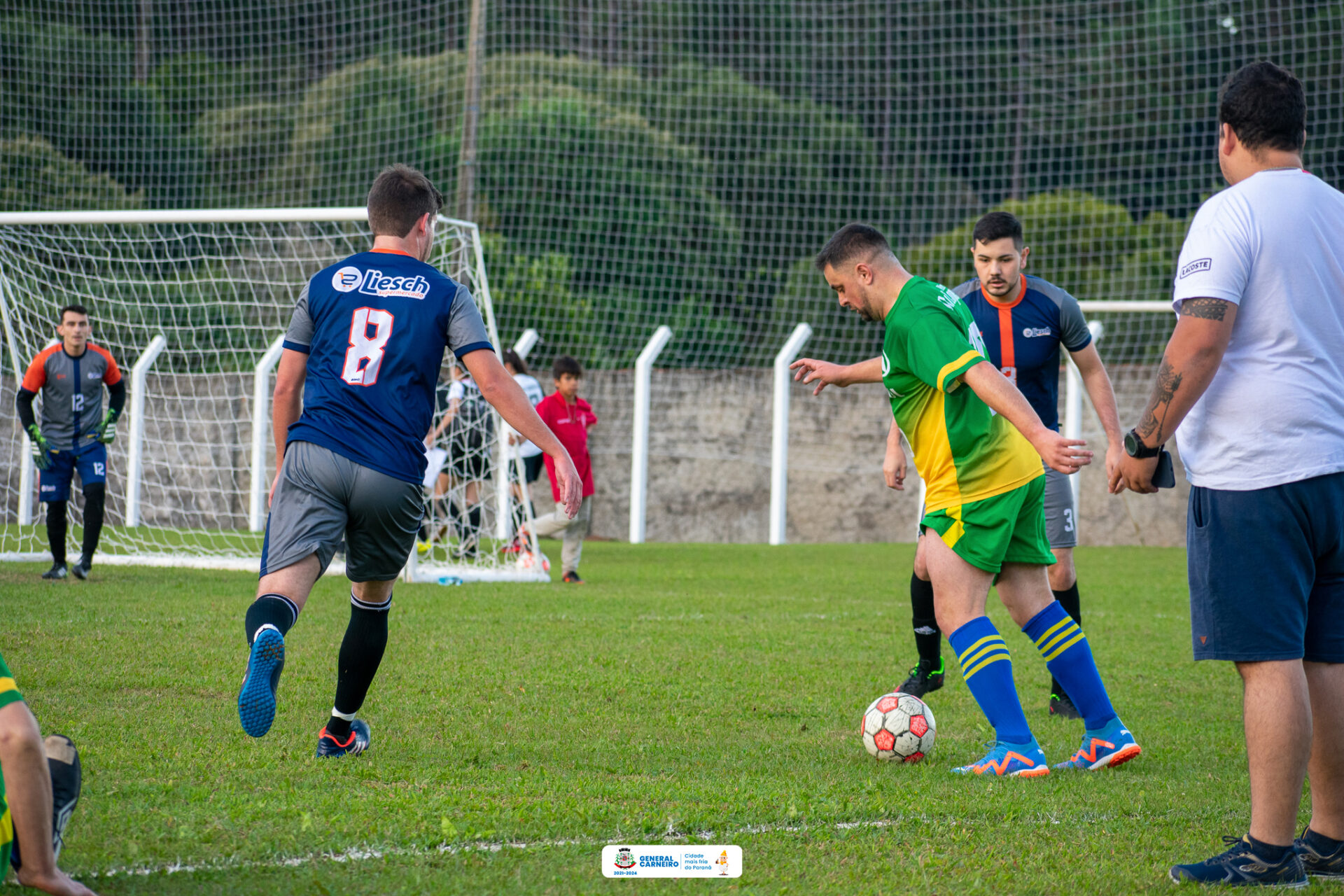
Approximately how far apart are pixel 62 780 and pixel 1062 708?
13.4 feet

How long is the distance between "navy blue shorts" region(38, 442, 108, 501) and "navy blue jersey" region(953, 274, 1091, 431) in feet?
23.4

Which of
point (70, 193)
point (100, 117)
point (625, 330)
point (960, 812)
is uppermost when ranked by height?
point (100, 117)

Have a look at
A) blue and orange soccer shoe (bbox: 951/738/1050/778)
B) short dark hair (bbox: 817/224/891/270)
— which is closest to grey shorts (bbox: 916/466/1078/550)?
blue and orange soccer shoe (bbox: 951/738/1050/778)

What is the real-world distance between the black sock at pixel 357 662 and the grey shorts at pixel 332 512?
22 cm

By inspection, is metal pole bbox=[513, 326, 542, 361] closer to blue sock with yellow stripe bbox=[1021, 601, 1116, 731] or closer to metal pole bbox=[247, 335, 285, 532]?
metal pole bbox=[247, 335, 285, 532]

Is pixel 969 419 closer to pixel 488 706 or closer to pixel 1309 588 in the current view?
pixel 1309 588

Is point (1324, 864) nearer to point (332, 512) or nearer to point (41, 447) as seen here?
point (332, 512)

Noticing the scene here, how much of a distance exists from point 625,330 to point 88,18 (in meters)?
10.8

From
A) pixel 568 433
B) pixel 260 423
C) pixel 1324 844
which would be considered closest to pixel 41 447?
pixel 568 433

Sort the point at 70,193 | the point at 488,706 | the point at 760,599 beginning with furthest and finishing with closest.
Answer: the point at 70,193 < the point at 760,599 < the point at 488,706

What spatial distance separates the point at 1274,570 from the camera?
3.02 metres

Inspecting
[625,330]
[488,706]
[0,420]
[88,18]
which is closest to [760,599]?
[488,706]

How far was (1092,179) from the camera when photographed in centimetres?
2348

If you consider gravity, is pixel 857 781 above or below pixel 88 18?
below
